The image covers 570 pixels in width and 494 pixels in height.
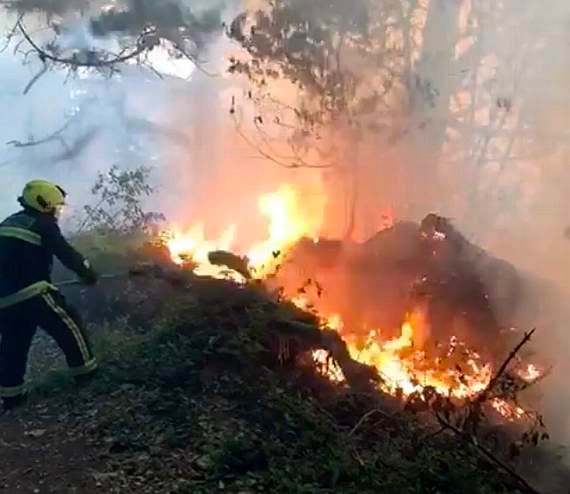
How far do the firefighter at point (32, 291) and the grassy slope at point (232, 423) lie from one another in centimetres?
27

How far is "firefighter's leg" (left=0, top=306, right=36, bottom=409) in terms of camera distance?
22.7ft

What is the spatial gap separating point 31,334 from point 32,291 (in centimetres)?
41

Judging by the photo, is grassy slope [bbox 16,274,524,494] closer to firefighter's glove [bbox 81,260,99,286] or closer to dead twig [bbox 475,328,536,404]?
dead twig [bbox 475,328,536,404]

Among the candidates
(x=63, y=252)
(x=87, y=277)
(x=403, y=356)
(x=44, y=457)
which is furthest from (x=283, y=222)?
(x=44, y=457)

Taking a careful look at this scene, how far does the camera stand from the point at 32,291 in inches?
272

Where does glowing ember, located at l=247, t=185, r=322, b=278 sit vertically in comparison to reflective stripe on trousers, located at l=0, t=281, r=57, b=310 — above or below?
below

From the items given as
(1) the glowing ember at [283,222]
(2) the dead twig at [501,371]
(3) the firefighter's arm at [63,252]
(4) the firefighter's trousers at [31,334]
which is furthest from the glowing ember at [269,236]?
(2) the dead twig at [501,371]

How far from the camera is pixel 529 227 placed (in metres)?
16.5

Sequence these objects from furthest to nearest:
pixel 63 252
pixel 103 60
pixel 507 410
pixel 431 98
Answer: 1. pixel 431 98
2. pixel 103 60
3. pixel 507 410
4. pixel 63 252

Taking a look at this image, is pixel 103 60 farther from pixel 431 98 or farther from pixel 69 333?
pixel 69 333

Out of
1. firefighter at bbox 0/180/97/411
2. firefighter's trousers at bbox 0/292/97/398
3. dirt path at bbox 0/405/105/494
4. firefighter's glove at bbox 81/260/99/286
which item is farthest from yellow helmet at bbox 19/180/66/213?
dirt path at bbox 0/405/105/494

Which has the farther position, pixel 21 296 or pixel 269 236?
pixel 269 236

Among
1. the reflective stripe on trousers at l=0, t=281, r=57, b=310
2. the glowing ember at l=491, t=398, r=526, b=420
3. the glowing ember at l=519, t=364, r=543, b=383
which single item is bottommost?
the glowing ember at l=519, t=364, r=543, b=383

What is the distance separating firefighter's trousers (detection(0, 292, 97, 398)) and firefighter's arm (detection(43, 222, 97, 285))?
291 millimetres
